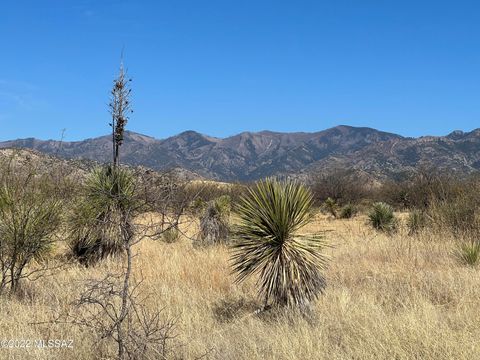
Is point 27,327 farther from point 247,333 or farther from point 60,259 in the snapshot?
point 60,259

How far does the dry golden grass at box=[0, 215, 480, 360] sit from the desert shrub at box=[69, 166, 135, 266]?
1.93ft

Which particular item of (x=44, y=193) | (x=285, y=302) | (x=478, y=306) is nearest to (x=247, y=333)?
(x=285, y=302)

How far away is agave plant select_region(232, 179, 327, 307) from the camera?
5.66 metres

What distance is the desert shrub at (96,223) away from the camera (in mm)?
9484

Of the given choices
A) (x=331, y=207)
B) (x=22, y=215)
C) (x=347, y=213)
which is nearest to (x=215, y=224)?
(x=22, y=215)

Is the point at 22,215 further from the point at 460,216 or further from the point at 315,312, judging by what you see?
the point at 460,216

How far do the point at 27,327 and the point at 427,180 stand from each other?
52.0 feet

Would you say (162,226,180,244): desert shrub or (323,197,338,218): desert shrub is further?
(323,197,338,218): desert shrub

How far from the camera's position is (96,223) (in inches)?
380

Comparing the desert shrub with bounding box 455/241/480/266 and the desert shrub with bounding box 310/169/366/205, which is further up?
the desert shrub with bounding box 310/169/366/205

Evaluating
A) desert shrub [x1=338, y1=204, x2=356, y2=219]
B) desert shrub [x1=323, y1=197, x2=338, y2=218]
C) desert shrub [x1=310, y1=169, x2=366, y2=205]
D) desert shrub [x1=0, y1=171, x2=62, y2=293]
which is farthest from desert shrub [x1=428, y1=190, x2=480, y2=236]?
desert shrub [x1=310, y1=169, x2=366, y2=205]

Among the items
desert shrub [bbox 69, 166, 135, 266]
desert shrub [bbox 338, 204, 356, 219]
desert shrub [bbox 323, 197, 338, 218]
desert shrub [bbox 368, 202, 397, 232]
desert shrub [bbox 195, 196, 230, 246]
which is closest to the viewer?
desert shrub [bbox 69, 166, 135, 266]

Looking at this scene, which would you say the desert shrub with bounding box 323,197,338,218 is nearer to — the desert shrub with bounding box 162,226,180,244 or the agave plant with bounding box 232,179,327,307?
the desert shrub with bounding box 162,226,180,244

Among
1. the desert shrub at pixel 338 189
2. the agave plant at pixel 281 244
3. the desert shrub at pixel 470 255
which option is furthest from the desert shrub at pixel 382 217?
the desert shrub at pixel 338 189
